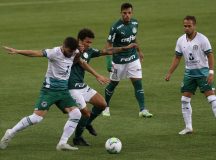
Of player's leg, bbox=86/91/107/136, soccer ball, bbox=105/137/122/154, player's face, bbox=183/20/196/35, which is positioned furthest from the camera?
player's face, bbox=183/20/196/35

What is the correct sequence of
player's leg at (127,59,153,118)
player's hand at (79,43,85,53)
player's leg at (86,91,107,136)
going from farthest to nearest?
player's leg at (127,59,153,118) < player's leg at (86,91,107,136) < player's hand at (79,43,85,53)

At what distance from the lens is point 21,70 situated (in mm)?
25016

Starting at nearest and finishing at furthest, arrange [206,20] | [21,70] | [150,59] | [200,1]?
[21,70], [150,59], [206,20], [200,1]

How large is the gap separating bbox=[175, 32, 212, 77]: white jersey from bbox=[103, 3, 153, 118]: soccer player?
260 cm

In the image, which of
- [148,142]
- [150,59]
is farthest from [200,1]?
[148,142]

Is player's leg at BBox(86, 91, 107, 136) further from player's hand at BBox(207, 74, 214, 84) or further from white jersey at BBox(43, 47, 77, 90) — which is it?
player's hand at BBox(207, 74, 214, 84)

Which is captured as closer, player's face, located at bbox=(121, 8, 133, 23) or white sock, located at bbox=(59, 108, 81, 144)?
white sock, located at bbox=(59, 108, 81, 144)

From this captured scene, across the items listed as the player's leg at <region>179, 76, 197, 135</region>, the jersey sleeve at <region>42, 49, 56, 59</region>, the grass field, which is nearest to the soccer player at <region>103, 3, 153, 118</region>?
the grass field

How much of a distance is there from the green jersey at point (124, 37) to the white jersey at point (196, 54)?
2690 mm

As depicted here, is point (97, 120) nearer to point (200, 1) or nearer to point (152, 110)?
point (152, 110)

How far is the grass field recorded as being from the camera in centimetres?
1338

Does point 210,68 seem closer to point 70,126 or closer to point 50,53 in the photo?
point 70,126

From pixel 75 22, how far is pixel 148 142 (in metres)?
25.3

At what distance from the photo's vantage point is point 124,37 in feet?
56.9
